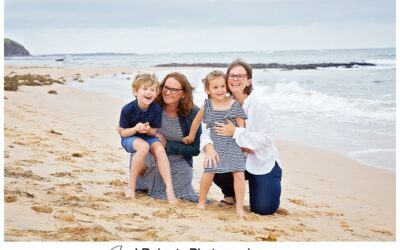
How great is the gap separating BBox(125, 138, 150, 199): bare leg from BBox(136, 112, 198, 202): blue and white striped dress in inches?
7.0

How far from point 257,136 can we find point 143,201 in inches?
38.0

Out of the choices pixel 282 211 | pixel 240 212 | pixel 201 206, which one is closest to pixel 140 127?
pixel 201 206

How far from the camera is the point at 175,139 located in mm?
4352

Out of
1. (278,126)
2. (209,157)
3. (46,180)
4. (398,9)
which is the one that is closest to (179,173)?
(209,157)

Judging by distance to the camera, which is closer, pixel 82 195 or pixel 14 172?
pixel 82 195

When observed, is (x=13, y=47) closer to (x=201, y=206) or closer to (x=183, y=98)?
(x=183, y=98)

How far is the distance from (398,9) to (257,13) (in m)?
1.92

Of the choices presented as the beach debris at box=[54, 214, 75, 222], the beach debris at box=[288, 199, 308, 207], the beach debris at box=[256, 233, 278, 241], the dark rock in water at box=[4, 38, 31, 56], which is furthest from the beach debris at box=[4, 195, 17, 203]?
the dark rock in water at box=[4, 38, 31, 56]

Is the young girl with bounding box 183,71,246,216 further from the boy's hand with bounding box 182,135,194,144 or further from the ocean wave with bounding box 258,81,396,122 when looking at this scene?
the ocean wave with bounding box 258,81,396,122

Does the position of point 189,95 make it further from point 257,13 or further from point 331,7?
point 331,7

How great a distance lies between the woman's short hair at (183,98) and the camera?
4.20 metres

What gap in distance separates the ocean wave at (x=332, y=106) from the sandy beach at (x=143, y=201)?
322cm

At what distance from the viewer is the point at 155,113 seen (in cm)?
414

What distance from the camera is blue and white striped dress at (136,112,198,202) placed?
4.33 m
